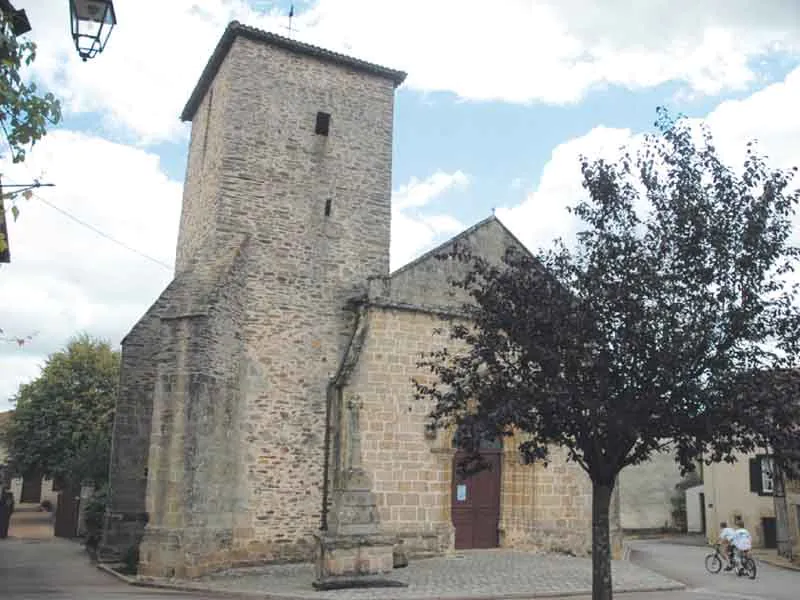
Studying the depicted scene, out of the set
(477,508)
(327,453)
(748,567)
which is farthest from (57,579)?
(748,567)

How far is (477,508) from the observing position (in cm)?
1719

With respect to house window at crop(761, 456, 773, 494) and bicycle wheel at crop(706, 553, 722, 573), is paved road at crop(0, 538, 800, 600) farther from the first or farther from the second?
house window at crop(761, 456, 773, 494)

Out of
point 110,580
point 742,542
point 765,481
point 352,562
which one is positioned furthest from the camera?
point 765,481

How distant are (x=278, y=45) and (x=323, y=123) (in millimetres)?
2113

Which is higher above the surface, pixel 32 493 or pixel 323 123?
pixel 323 123

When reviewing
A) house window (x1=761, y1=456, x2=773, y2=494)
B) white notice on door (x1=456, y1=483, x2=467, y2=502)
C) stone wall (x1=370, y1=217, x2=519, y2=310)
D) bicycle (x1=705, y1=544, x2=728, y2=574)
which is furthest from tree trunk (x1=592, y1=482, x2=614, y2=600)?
house window (x1=761, y1=456, x2=773, y2=494)

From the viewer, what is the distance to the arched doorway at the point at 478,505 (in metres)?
16.9

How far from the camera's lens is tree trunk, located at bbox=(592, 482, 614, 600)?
28.2 ft

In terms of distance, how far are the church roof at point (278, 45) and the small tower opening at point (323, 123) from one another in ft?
4.75

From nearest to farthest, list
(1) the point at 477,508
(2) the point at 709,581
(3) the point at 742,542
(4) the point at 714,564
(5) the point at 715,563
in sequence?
1. (2) the point at 709,581
2. (1) the point at 477,508
3. (3) the point at 742,542
4. (4) the point at 714,564
5. (5) the point at 715,563

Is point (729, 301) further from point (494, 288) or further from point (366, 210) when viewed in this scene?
point (366, 210)

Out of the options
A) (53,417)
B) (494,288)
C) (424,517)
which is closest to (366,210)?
(424,517)

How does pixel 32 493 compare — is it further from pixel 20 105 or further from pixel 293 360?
pixel 20 105

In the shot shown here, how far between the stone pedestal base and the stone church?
5.05ft
